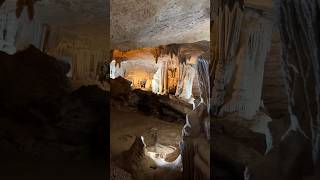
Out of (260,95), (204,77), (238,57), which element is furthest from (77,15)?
(204,77)

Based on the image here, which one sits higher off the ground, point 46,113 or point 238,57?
point 238,57

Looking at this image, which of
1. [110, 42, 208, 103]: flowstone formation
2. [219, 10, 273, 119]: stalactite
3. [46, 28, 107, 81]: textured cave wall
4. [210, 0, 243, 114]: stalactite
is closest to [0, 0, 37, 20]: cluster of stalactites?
[46, 28, 107, 81]: textured cave wall

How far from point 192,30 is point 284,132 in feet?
14.3

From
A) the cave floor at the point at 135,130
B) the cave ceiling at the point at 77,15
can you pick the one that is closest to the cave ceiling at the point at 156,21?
the cave floor at the point at 135,130

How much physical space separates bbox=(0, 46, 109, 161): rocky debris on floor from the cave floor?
16.5ft

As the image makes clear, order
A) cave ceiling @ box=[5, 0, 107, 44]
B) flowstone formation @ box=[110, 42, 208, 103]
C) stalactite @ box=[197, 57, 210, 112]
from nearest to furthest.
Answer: cave ceiling @ box=[5, 0, 107, 44], stalactite @ box=[197, 57, 210, 112], flowstone formation @ box=[110, 42, 208, 103]

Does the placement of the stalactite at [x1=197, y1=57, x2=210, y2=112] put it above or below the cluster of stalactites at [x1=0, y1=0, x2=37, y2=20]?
below

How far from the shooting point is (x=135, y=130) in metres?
9.11

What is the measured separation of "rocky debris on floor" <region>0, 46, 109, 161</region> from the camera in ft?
7.25

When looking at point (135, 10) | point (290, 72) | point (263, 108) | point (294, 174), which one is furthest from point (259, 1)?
point (135, 10)

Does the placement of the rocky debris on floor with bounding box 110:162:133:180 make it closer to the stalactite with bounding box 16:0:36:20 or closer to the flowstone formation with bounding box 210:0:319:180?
the flowstone formation with bounding box 210:0:319:180

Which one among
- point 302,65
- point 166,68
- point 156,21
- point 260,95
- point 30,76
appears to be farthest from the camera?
point 166,68

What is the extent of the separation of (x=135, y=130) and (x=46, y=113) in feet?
22.5

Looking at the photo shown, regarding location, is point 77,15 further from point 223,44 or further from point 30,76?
point 223,44
